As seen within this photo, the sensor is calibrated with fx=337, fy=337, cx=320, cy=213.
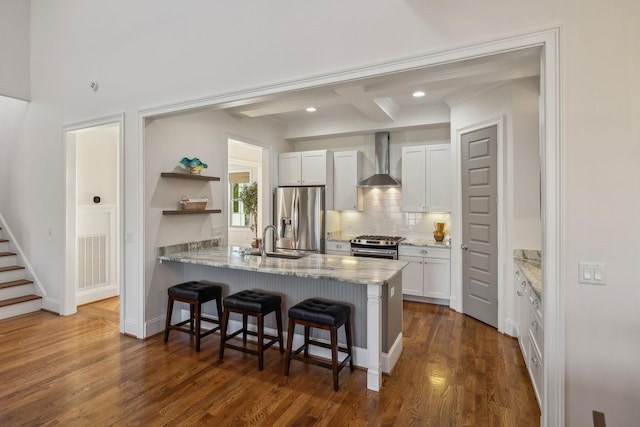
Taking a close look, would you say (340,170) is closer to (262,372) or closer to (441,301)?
(441,301)

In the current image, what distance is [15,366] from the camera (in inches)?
119

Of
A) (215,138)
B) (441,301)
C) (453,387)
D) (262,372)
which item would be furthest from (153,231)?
(441,301)

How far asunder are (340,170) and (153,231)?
123 inches

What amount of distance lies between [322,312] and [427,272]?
105 inches

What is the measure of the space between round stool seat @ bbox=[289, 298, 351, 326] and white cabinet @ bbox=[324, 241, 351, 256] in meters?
2.40

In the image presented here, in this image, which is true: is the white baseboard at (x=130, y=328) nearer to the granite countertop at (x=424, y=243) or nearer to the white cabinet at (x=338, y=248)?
the white cabinet at (x=338, y=248)

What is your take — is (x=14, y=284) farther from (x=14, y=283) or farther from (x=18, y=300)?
(x=18, y=300)

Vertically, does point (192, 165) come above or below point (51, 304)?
above

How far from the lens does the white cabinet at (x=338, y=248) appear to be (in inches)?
211

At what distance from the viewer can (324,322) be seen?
104 inches

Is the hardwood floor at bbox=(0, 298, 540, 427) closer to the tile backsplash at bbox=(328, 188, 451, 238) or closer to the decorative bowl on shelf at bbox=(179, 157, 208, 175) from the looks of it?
the decorative bowl on shelf at bbox=(179, 157, 208, 175)

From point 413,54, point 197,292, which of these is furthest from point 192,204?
Result: point 413,54

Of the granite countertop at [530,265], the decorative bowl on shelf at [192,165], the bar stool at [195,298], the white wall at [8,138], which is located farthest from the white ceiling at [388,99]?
the white wall at [8,138]

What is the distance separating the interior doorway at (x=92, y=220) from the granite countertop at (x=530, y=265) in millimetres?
4821
